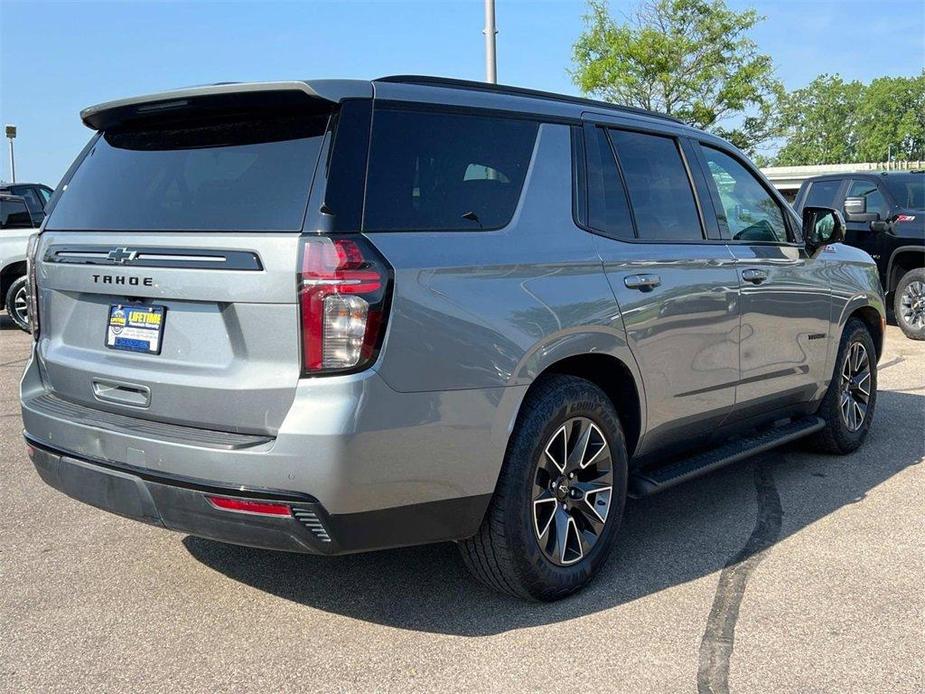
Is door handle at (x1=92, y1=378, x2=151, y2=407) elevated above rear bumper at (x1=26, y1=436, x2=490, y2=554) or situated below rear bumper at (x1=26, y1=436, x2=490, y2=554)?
above

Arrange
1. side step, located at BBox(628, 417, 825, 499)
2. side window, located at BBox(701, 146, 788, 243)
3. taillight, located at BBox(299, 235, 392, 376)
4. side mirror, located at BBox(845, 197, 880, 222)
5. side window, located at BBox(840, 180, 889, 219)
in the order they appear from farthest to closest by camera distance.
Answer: side window, located at BBox(840, 180, 889, 219), side mirror, located at BBox(845, 197, 880, 222), side window, located at BBox(701, 146, 788, 243), side step, located at BBox(628, 417, 825, 499), taillight, located at BBox(299, 235, 392, 376)

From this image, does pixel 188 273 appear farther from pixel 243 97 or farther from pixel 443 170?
pixel 443 170

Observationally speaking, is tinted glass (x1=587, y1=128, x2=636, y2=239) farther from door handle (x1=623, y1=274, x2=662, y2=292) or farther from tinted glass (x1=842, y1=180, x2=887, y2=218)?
tinted glass (x1=842, y1=180, x2=887, y2=218)

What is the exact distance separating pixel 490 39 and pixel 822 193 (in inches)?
194

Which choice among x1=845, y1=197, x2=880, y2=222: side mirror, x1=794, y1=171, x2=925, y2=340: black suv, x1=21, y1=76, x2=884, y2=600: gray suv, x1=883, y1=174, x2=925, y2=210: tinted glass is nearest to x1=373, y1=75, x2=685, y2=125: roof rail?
x1=21, y1=76, x2=884, y2=600: gray suv

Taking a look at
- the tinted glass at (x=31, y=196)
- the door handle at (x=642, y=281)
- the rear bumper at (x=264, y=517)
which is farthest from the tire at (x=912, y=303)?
the tinted glass at (x=31, y=196)

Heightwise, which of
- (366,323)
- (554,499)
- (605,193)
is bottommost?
(554,499)

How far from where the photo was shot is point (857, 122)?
112 m

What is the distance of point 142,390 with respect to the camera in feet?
10.4

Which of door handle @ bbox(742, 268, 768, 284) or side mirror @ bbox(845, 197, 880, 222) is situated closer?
door handle @ bbox(742, 268, 768, 284)

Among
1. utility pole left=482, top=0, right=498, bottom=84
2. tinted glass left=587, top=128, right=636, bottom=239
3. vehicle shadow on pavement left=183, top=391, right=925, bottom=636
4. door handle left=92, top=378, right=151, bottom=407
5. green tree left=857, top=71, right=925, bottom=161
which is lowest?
vehicle shadow on pavement left=183, top=391, right=925, bottom=636

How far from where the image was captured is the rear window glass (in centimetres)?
301

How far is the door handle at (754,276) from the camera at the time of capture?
15.3ft

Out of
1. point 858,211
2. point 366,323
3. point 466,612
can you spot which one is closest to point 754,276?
point 466,612
